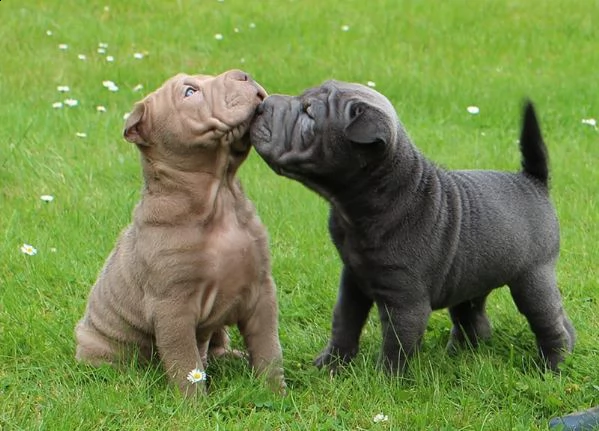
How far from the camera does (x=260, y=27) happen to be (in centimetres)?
1083

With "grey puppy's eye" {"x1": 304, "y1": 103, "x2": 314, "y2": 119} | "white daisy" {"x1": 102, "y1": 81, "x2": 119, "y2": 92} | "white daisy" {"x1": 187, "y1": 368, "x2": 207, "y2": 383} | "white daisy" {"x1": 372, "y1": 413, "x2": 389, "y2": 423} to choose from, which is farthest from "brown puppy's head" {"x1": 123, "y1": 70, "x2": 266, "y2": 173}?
"white daisy" {"x1": 102, "y1": 81, "x2": 119, "y2": 92}

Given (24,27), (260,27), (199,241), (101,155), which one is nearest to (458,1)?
(260,27)

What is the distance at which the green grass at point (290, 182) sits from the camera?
436 centimetres

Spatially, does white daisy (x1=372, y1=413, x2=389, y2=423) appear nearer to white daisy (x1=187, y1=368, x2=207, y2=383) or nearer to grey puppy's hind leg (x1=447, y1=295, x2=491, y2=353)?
white daisy (x1=187, y1=368, x2=207, y2=383)

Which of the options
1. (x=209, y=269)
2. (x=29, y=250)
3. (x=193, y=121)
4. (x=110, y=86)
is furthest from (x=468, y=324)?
(x=110, y=86)

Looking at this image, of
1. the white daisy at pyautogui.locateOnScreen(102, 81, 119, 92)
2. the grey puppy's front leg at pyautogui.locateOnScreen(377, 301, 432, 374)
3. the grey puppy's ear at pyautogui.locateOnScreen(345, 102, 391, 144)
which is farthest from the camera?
the white daisy at pyautogui.locateOnScreen(102, 81, 119, 92)

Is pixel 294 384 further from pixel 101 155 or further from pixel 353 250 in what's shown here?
pixel 101 155

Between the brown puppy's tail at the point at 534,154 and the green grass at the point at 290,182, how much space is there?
2.87 ft

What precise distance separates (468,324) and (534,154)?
36.3 inches

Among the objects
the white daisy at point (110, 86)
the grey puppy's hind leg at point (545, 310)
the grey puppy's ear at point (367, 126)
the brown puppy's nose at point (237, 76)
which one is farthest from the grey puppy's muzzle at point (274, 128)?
the white daisy at point (110, 86)

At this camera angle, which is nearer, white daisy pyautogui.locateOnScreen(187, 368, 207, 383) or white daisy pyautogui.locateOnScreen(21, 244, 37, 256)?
white daisy pyautogui.locateOnScreen(187, 368, 207, 383)

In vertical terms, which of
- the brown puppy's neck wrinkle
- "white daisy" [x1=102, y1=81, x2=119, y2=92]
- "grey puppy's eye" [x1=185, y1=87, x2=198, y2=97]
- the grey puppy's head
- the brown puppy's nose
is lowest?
"white daisy" [x1=102, y1=81, x2=119, y2=92]

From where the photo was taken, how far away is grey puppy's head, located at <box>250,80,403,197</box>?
4.28 m

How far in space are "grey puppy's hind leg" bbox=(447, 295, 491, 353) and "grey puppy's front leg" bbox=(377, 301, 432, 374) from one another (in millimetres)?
634
